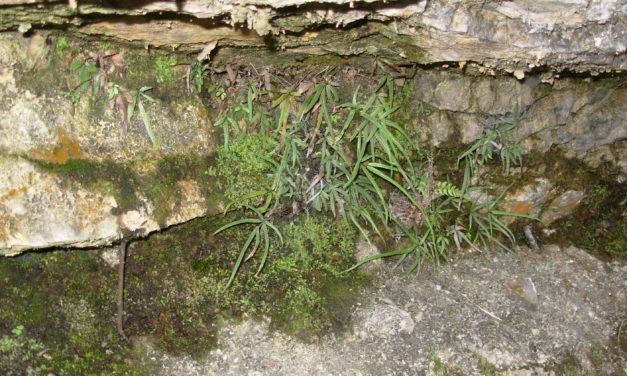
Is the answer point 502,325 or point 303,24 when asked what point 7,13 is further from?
point 502,325

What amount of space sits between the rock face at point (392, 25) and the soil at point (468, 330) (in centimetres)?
153

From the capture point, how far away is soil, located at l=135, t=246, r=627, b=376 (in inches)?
115

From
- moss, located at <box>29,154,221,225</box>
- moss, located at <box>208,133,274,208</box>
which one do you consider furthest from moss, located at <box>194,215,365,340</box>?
moss, located at <box>29,154,221,225</box>

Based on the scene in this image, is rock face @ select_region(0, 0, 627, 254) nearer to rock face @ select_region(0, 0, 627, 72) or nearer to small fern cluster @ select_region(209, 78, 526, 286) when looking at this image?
rock face @ select_region(0, 0, 627, 72)

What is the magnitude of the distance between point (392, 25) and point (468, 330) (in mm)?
2044

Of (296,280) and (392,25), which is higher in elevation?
(392,25)

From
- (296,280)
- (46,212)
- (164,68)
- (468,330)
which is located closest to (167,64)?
(164,68)

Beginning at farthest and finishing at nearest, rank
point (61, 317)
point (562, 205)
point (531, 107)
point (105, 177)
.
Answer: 1. point (562, 205)
2. point (531, 107)
3. point (61, 317)
4. point (105, 177)

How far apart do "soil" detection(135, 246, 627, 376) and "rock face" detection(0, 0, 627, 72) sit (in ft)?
5.02

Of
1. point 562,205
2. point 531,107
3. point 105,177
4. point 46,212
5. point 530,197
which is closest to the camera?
point 46,212

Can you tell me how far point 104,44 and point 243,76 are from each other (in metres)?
0.85

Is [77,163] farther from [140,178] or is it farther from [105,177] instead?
[140,178]

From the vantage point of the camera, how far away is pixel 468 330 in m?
3.16

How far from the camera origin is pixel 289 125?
3100mm
